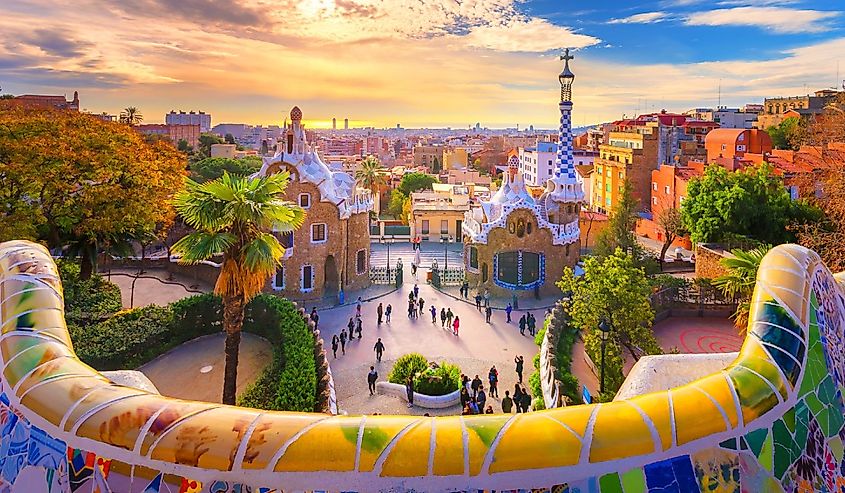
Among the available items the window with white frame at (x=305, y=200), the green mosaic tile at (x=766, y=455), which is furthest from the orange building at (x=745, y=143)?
the green mosaic tile at (x=766, y=455)

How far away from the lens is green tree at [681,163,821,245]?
30.9 m

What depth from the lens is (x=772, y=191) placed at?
32.3 metres

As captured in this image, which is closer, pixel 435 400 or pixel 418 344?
pixel 435 400

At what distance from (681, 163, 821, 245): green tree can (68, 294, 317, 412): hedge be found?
23.0 metres

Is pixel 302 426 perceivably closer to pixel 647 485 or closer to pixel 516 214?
pixel 647 485

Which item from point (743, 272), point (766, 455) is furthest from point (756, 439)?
point (743, 272)

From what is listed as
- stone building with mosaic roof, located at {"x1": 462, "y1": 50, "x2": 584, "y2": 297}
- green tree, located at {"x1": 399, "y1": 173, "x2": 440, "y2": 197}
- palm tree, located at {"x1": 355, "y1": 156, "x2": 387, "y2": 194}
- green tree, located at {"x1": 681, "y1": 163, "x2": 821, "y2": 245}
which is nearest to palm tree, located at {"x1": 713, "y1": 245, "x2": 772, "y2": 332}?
stone building with mosaic roof, located at {"x1": 462, "y1": 50, "x2": 584, "y2": 297}

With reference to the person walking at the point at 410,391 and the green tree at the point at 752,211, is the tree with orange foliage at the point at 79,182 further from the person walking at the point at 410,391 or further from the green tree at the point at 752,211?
the green tree at the point at 752,211

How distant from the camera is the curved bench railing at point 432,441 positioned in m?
3.67

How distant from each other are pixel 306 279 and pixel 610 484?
90.3ft

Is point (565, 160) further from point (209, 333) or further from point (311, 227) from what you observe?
point (209, 333)

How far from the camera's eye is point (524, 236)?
3152 cm

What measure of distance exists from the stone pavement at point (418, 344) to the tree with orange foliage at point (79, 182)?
8.82 m

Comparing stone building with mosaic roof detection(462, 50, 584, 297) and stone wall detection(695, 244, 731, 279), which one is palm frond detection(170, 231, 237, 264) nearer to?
stone building with mosaic roof detection(462, 50, 584, 297)
